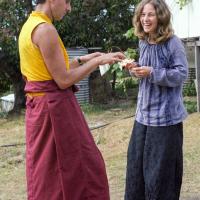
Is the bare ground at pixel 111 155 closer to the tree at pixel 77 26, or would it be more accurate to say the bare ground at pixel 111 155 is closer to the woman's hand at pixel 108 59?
the woman's hand at pixel 108 59

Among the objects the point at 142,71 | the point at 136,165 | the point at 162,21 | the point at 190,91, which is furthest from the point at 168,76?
the point at 190,91

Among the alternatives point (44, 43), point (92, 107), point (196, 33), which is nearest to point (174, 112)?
point (44, 43)

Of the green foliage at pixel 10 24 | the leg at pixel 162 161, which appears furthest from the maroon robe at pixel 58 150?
the green foliage at pixel 10 24

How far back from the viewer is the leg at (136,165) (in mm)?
3594

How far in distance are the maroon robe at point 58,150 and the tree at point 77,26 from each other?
9.35 metres

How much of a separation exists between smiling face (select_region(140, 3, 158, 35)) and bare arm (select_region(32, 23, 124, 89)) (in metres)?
0.60

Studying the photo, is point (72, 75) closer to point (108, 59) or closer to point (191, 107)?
point (108, 59)

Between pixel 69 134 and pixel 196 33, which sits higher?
pixel 196 33

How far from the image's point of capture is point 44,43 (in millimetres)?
2854

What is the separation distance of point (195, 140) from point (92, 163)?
3.98 m

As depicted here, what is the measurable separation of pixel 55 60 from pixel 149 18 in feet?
2.86

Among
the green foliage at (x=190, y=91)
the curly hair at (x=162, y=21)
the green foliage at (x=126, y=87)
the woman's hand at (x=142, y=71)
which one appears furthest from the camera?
the green foliage at (x=126, y=87)

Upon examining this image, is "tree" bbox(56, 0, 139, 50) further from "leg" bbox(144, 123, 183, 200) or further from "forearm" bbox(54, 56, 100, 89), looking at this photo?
"forearm" bbox(54, 56, 100, 89)

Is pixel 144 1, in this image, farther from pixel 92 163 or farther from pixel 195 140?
pixel 195 140
